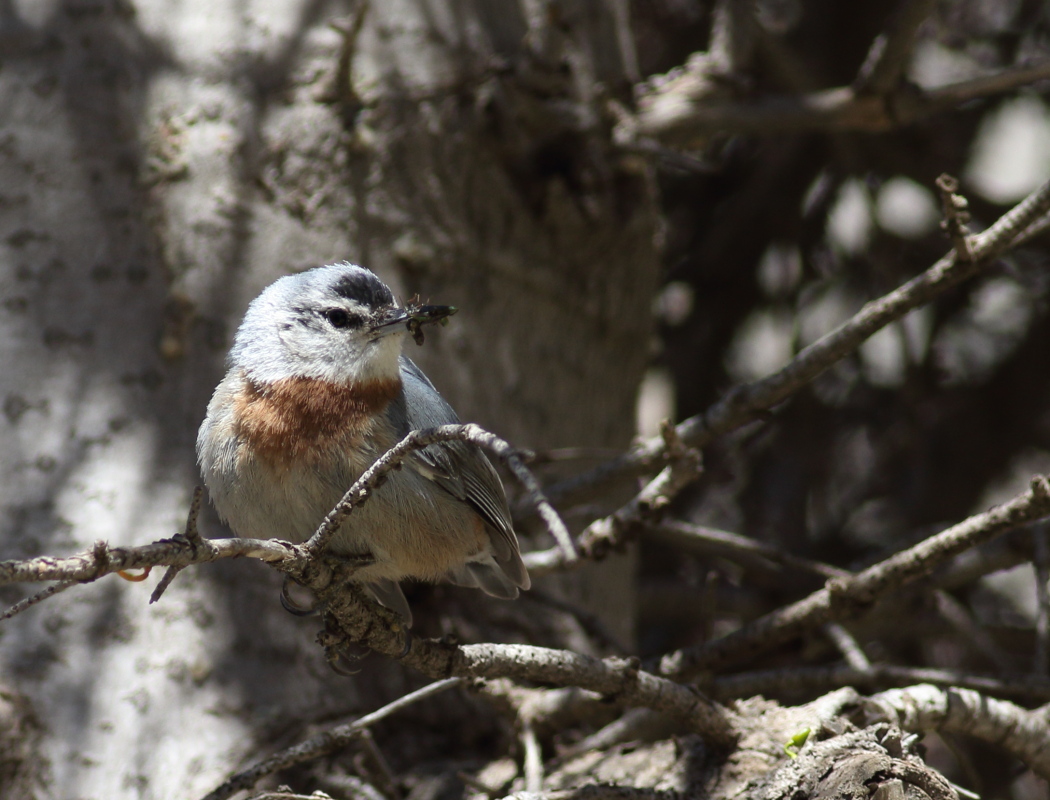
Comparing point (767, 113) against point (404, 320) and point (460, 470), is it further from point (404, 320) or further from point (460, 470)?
point (460, 470)

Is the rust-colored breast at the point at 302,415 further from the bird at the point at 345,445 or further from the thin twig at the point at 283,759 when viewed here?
the thin twig at the point at 283,759

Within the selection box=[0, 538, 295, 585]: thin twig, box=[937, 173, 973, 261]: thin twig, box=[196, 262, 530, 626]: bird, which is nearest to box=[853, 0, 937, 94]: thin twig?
box=[937, 173, 973, 261]: thin twig

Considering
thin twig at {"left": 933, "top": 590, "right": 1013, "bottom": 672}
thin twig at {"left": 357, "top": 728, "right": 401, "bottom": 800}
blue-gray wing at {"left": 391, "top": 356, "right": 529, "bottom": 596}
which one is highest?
blue-gray wing at {"left": 391, "top": 356, "right": 529, "bottom": 596}

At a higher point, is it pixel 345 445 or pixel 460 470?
pixel 345 445

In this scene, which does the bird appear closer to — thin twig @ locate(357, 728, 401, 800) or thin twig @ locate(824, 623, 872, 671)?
thin twig @ locate(357, 728, 401, 800)

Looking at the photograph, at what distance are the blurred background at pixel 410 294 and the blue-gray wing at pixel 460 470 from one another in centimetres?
47

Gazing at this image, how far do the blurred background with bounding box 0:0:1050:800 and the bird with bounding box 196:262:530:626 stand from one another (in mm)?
429

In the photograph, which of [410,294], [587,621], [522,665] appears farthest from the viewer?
[410,294]

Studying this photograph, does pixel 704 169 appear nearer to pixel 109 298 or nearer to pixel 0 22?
pixel 109 298

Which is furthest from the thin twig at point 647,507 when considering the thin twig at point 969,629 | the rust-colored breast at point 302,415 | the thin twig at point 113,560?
the thin twig at point 969,629

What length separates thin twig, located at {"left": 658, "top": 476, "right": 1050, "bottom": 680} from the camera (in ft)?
7.54

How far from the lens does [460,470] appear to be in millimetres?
2514

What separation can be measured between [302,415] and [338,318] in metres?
0.36

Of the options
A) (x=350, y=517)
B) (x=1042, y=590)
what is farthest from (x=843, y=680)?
(x=350, y=517)
